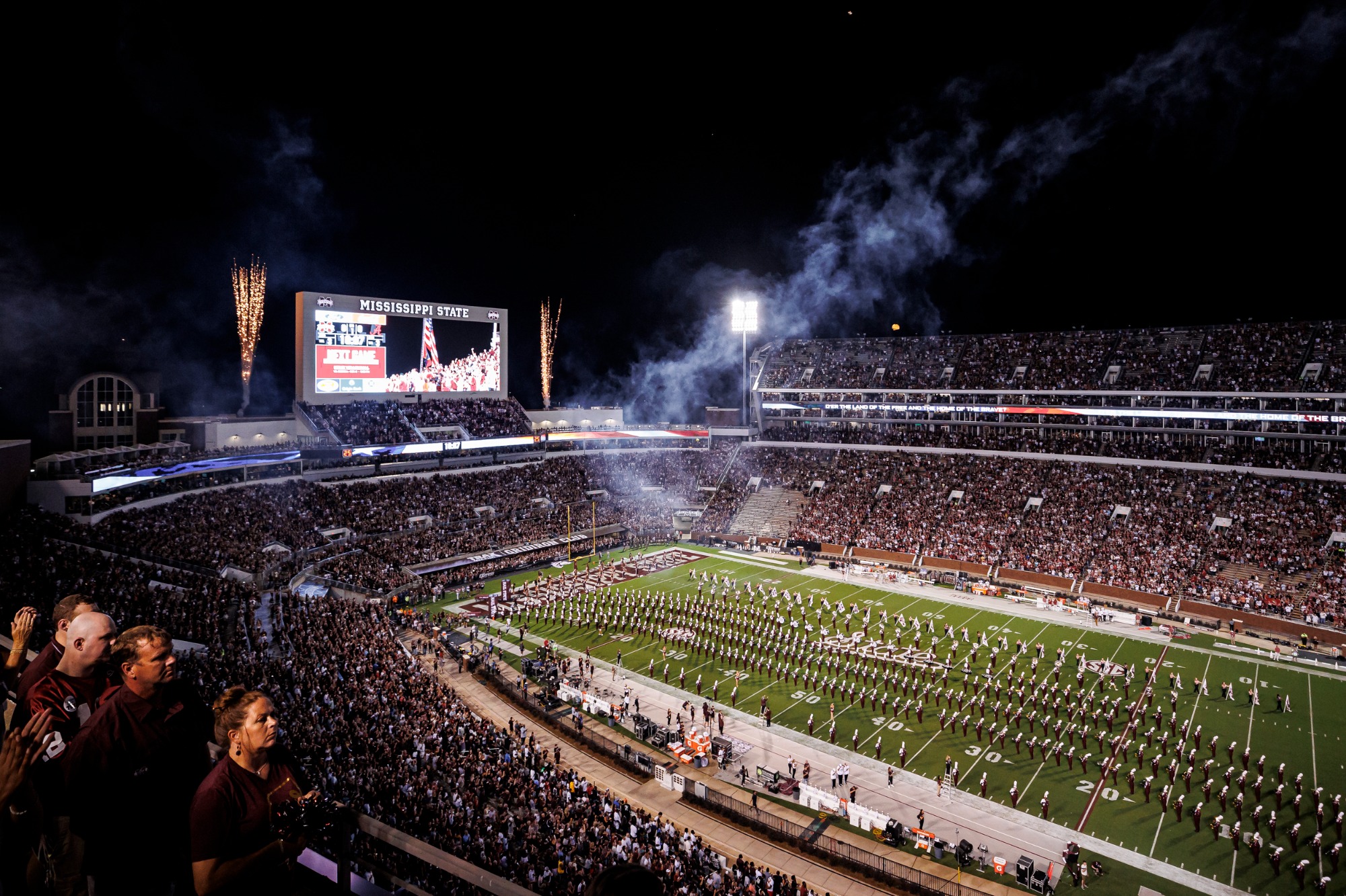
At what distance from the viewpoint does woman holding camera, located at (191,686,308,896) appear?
272 cm

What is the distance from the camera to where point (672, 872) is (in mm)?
11836

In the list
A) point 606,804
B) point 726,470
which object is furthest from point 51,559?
point 726,470

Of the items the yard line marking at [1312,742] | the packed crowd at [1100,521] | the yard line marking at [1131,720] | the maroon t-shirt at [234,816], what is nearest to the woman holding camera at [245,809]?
the maroon t-shirt at [234,816]

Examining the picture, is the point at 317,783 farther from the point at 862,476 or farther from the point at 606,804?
the point at 862,476

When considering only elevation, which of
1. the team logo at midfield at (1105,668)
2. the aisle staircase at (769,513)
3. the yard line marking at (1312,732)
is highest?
the aisle staircase at (769,513)

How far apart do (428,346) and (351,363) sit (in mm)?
5540

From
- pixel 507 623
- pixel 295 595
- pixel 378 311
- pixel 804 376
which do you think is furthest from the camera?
pixel 804 376

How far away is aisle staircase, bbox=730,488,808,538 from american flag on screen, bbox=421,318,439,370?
23.7 metres

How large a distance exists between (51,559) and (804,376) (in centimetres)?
4762

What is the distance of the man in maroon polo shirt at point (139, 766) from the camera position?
305 cm

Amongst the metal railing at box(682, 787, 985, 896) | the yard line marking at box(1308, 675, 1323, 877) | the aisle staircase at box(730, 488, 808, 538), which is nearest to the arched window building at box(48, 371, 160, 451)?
the aisle staircase at box(730, 488, 808, 538)

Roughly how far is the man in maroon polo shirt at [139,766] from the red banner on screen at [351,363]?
150 ft

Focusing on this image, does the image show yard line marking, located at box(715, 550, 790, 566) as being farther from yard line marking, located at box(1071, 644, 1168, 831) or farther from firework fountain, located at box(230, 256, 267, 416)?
firework fountain, located at box(230, 256, 267, 416)

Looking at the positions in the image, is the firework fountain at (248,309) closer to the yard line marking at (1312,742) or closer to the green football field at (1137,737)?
the green football field at (1137,737)
